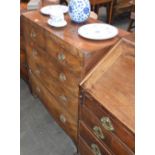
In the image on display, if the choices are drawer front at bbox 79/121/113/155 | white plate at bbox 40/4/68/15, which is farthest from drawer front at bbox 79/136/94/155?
white plate at bbox 40/4/68/15

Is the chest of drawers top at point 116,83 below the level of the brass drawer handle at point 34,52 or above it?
above

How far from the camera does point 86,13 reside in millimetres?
1574

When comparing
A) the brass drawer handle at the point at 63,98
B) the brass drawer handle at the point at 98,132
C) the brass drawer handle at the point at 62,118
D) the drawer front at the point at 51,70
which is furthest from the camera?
the brass drawer handle at the point at 62,118

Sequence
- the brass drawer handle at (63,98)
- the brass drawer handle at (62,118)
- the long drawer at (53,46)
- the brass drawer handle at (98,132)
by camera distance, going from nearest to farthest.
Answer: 1. the brass drawer handle at (98,132)
2. the long drawer at (53,46)
3. the brass drawer handle at (63,98)
4. the brass drawer handle at (62,118)

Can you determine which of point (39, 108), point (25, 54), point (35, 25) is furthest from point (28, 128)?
point (35, 25)

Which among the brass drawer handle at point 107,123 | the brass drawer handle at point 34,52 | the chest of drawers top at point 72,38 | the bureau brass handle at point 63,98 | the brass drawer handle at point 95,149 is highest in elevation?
the chest of drawers top at point 72,38

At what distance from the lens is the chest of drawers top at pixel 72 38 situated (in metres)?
1.32

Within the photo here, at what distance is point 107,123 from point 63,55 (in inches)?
21.7

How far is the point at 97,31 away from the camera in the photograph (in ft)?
4.86

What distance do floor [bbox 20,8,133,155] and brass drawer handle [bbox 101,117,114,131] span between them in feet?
2.08

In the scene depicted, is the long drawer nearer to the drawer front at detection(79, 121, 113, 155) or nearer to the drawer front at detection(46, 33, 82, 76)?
the drawer front at detection(46, 33, 82, 76)

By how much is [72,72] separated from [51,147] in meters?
0.72

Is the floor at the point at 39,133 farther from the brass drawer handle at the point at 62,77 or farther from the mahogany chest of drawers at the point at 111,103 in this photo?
the brass drawer handle at the point at 62,77

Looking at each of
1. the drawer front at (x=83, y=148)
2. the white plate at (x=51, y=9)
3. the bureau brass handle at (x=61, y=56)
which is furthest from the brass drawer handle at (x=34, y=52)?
the drawer front at (x=83, y=148)
